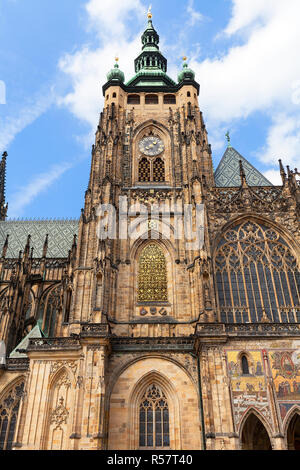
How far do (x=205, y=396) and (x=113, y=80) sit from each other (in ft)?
77.2

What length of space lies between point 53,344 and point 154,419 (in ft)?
18.9

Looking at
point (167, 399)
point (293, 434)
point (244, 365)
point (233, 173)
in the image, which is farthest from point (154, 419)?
point (233, 173)

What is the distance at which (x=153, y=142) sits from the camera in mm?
29000

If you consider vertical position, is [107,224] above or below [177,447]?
above

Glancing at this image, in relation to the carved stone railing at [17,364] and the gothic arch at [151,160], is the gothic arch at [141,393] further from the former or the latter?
the gothic arch at [151,160]

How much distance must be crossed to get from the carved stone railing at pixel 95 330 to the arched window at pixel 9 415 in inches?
233

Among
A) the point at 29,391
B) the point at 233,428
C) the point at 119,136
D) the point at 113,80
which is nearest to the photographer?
the point at 233,428

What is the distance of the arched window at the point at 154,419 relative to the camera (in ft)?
59.3

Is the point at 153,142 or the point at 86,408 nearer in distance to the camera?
the point at 86,408

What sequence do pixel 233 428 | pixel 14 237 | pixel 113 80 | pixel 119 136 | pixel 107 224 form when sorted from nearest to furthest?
pixel 233 428
pixel 107 224
pixel 119 136
pixel 113 80
pixel 14 237

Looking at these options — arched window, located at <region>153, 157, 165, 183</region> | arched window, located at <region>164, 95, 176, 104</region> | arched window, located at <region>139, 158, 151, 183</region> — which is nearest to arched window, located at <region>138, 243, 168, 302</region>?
arched window, located at <region>139, 158, 151, 183</region>

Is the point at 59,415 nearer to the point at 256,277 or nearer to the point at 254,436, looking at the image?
the point at 254,436

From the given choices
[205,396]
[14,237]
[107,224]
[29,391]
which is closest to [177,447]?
[205,396]

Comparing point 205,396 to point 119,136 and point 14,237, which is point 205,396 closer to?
point 119,136
